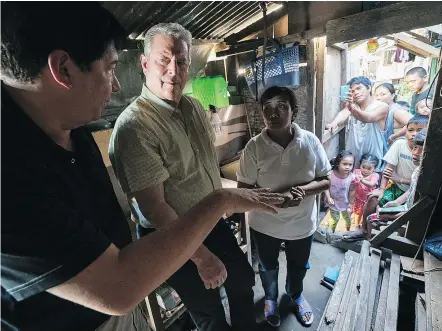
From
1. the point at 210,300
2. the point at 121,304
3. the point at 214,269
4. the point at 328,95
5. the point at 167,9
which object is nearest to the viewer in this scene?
the point at 121,304

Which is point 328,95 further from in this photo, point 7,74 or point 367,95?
point 7,74

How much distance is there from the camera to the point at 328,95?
5.04m

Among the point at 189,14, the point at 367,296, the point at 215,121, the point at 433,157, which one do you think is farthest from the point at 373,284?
the point at 189,14

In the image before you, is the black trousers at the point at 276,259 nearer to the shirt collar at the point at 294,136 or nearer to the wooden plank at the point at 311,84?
the shirt collar at the point at 294,136

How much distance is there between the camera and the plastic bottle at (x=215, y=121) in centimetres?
459

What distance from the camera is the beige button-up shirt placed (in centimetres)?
167

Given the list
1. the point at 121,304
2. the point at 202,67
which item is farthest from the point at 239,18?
the point at 121,304

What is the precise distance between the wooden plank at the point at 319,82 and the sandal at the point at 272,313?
119 inches

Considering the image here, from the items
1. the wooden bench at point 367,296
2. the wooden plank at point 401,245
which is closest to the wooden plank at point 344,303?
the wooden bench at point 367,296

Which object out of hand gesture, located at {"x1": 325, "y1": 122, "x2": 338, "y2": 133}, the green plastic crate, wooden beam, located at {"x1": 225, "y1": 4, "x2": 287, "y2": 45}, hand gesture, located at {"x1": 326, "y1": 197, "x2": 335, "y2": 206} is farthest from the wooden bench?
wooden beam, located at {"x1": 225, "y1": 4, "x2": 287, "y2": 45}

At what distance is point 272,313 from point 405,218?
6.95ft

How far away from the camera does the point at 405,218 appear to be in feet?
9.93

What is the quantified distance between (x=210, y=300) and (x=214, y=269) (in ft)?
1.46

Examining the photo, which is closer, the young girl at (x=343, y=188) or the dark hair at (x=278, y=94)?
the dark hair at (x=278, y=94)
